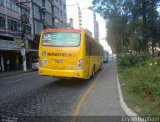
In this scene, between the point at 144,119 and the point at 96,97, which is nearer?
the point at 144,119

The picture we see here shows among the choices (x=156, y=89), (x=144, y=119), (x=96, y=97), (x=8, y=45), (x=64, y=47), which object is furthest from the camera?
(x=8, y=45)

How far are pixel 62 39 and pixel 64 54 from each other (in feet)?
2.68

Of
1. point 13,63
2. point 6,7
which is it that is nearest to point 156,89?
point 6,7

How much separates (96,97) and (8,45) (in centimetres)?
2635

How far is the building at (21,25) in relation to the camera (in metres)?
36.6

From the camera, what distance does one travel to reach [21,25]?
126 ft

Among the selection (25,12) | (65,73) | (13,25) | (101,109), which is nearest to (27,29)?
(25,12)

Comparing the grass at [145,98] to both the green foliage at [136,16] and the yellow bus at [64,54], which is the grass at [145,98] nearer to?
the yellow bus at [64,54]

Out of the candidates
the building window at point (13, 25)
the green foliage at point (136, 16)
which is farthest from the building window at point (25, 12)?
the green foliage at point (136, 16)

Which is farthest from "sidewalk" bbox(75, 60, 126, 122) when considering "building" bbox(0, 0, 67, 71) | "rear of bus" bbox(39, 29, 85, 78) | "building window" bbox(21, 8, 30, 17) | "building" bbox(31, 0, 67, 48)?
"building" bbox(31, 0, 67, 48)

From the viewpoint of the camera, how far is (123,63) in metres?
24.1

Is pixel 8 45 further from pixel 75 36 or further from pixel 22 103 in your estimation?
pixel 22 103

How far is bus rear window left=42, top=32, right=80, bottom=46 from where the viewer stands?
1450cm

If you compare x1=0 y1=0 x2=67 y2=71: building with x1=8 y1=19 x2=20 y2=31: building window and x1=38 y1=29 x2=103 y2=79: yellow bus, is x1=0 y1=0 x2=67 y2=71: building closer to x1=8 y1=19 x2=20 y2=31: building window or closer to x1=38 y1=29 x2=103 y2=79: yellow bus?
x1=8 y1=19 x2=20 y2=31: building window
